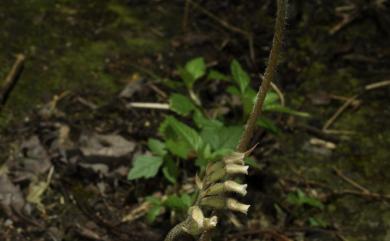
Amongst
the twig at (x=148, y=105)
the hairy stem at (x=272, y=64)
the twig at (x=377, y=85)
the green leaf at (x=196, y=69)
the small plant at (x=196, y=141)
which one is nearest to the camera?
the hairy stem at (x=272, y=64)

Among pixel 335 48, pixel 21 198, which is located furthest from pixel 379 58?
pixel 21 198

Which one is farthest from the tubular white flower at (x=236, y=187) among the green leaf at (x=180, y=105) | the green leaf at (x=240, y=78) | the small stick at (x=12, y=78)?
the small stick at (x=12, y=78)

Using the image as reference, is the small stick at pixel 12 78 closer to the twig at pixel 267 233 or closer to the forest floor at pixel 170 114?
the forest floor at pixel 170 114

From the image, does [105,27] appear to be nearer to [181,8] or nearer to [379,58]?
[181,8]

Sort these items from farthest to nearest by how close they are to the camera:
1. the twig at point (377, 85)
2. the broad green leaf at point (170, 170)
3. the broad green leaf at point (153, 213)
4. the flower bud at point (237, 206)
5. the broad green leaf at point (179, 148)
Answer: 1. the twig at point (377, 85)
2. the broad green leaf at point (170, 170)
3. the broad green leaf at point (179, 148)
4. the broad green leaf at point (153, 213)
5. the flower bud at point (237, 206)

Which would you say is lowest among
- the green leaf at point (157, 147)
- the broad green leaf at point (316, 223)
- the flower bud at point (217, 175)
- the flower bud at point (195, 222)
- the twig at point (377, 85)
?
the broad green leaf at point (316, 223)

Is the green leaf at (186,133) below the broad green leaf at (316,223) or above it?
above
